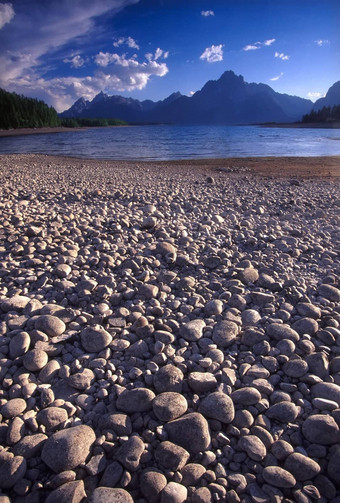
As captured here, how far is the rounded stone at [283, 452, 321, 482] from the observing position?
1.70 m

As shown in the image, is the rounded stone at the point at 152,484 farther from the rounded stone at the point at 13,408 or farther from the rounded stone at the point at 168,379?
the rounded stone at the point at 13,408

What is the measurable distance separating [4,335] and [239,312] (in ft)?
8.11

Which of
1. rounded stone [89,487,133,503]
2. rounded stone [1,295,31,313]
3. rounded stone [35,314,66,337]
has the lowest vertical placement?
rounded stone [89,487,133,503]

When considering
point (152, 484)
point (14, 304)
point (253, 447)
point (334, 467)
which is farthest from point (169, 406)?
point (14, 304)

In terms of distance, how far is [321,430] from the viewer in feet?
A: 6.27

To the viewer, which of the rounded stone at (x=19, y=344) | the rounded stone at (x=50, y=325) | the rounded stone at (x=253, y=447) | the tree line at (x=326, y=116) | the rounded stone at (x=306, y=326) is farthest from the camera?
the tree line at (x=326, y=116)

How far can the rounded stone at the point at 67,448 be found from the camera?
1714mm

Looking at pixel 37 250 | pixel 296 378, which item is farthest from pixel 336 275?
pixel 37 250

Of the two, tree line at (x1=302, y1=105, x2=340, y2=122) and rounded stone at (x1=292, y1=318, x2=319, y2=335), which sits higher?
tree line at (x1=302, y1=105, x2=340, y2=122)

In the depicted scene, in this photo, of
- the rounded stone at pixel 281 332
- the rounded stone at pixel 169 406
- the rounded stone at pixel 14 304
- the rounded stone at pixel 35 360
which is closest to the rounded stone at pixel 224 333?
Result: the rounded stone at pixel 281 332

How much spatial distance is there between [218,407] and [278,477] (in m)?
0.54

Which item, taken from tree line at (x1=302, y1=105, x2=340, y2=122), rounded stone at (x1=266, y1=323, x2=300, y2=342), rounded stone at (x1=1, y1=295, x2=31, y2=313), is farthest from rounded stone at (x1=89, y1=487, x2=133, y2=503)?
tree line at (x1=302, y1=105, x2=340, y2=122)

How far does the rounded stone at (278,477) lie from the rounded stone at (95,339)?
1599 mm

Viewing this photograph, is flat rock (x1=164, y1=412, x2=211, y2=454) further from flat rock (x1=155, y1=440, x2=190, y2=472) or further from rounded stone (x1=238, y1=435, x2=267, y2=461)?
rounded stone (x1=238, y1=435, x2=267, y2=461)
